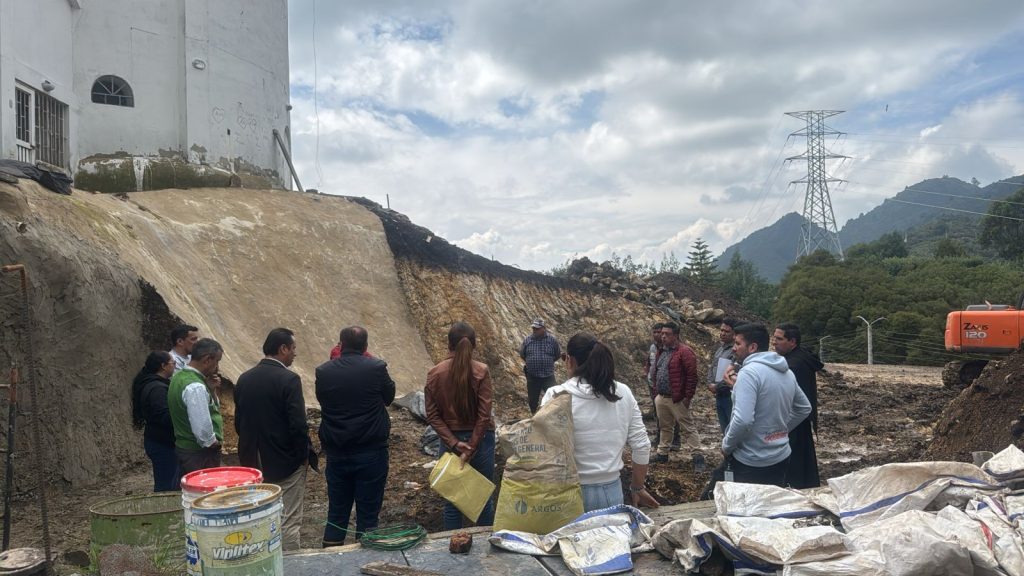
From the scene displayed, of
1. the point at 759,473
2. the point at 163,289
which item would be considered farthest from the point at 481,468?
the point at 163,289

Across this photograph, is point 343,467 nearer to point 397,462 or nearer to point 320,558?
point 320,558

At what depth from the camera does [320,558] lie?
418cm

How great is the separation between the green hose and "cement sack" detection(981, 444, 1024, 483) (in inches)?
144

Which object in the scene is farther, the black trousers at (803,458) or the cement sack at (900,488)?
Answer: the black trousers at (803,458)

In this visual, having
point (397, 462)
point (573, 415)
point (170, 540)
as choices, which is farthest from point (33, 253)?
point (573, 415)

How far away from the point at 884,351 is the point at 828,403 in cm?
2175

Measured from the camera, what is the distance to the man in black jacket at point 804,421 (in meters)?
5.63

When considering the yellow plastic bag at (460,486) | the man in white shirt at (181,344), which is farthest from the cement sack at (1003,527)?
the man in white shirt at (181,344)

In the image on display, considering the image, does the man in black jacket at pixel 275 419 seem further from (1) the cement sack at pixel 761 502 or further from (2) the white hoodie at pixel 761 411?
(2) the white hoodie at pixel 761 411

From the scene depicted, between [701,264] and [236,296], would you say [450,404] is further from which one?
[701,264]

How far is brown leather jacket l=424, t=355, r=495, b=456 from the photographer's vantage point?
5.29 metres

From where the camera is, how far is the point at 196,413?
16.0ft

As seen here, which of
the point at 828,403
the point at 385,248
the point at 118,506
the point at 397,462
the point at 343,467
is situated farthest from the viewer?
the point at 385,248

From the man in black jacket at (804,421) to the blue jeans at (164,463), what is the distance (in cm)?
497
